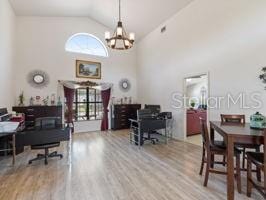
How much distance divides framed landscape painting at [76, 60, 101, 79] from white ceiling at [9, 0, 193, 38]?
5.96ft

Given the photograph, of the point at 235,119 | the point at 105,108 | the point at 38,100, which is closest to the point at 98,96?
the point at 105,108

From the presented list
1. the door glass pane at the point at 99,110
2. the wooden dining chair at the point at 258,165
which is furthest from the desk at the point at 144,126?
the wooden dining chair at the point at 258,165

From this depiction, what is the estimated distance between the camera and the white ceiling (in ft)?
18.5

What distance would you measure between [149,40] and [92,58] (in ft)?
8.29

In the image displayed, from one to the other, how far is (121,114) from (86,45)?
326 centimetres

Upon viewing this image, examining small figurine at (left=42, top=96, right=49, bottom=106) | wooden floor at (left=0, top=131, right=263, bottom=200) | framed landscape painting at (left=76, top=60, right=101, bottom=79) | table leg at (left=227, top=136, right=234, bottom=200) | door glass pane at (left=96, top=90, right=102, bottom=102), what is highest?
framed landscape painting at (left=76, top=60, right=101, bottom=79)

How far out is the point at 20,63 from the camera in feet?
20.7

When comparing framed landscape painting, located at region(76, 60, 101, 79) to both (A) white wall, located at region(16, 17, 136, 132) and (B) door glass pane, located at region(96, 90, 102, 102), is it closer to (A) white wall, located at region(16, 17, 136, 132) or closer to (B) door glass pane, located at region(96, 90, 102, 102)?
(A) white wall, located at region(16, 17, 136, 132)

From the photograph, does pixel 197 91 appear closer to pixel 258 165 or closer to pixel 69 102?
pixel 69 102

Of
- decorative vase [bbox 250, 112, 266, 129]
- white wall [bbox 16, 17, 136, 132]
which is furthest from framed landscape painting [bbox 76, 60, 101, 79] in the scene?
decorative vase [bbox 250, 112, 266, 129]

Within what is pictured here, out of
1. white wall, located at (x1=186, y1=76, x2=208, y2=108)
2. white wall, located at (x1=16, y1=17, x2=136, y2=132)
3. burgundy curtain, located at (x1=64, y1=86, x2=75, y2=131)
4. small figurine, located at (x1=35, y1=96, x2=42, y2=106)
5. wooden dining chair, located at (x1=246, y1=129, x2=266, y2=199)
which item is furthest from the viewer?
white wall, located at (x1=186, y1=76, x2=208, y2=108)

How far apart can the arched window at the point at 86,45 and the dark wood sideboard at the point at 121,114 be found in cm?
240

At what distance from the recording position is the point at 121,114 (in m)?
7.72

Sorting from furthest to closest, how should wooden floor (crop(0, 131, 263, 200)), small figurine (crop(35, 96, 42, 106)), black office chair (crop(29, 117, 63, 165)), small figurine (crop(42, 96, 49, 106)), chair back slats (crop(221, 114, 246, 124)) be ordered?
1. small figurine (crop(42, 96, 49, 106))
2. small figurine (crop(35, 96, 42, 106))
3. black office chair (crop(29, 117, 63, 165))
4. chair back slats (crop(221, 114, 246, 124))
5. wooden floor (crop(0, 131, 263, 200))
